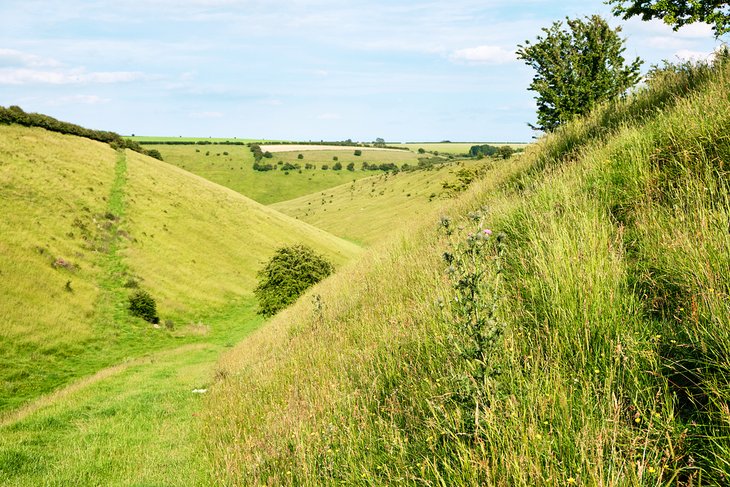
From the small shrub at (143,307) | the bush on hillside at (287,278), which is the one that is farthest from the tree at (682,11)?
the small shrub at (143,307)

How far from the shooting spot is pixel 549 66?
27.2m

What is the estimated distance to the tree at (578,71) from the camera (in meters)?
25.4

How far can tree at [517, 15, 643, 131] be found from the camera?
25375mm

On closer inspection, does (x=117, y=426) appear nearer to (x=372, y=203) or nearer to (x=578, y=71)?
(x=578, y=71)

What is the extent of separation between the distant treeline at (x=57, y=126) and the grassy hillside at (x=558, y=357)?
69.3 metres

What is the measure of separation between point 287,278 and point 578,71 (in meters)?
25.8

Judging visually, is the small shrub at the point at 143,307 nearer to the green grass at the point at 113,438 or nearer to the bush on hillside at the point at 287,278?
the bush on hillside at the point at 287,278

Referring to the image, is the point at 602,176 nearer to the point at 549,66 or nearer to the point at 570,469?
the point at 570,469

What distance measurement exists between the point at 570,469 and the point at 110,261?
48.1 meters

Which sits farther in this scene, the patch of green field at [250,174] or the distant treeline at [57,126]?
the patch of green field at [250,174]

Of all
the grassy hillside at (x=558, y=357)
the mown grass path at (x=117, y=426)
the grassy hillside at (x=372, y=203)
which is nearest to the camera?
the grassy hillside at (x=558, y=357)

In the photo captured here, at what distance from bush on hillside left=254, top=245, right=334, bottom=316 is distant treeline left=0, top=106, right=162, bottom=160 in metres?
45.4

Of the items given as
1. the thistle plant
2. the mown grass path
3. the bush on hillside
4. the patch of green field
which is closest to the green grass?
the mown grass path

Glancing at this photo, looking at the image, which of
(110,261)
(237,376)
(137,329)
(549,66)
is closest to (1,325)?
(137,329)
